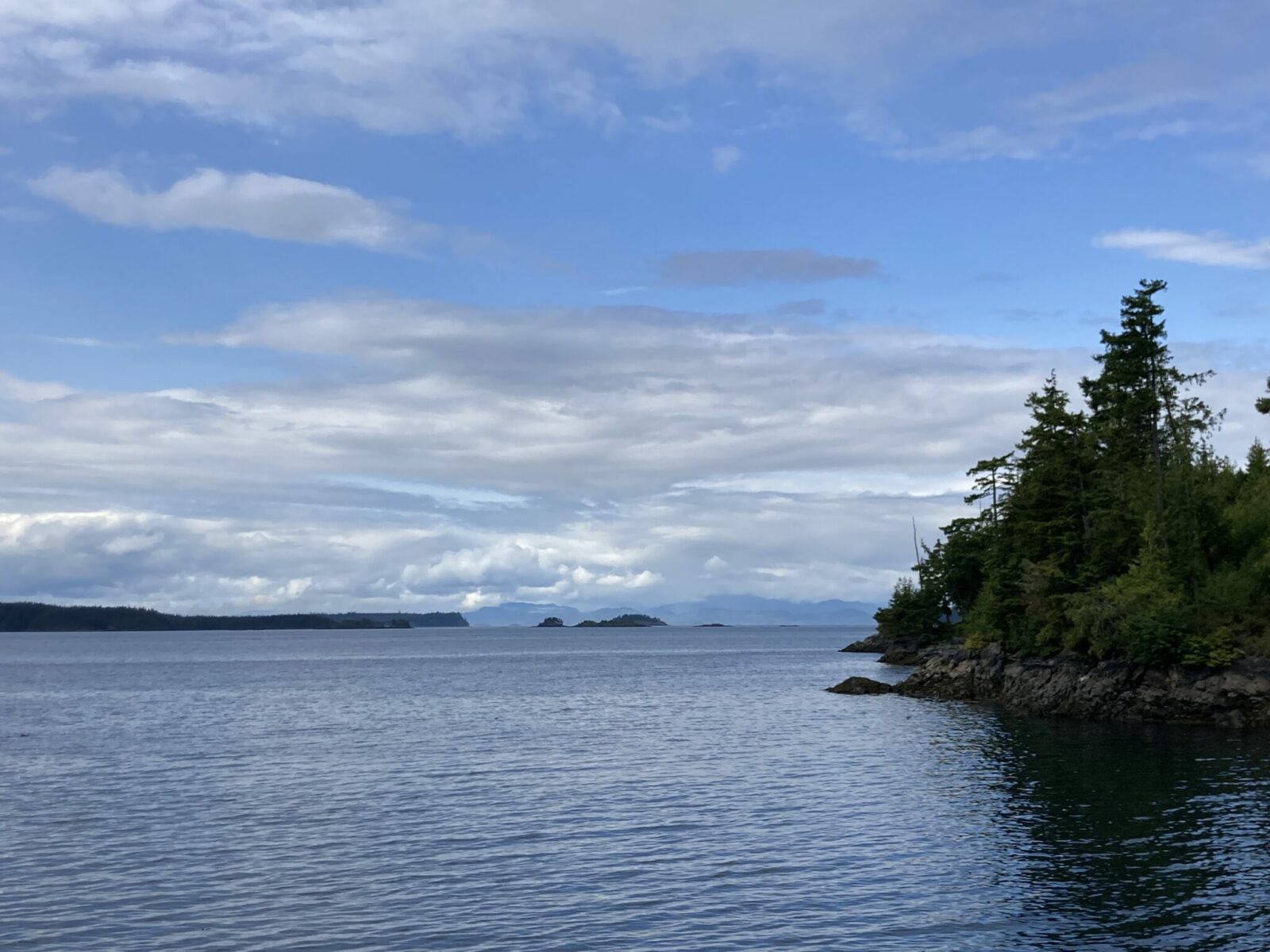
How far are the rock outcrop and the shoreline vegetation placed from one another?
10 centimetres

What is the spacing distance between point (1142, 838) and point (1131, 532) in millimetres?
47534

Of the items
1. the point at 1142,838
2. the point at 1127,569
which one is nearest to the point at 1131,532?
the point at 1127,569

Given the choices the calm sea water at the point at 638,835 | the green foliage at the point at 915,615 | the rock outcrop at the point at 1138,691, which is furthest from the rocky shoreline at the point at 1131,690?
the green foliage at the point at 915,615

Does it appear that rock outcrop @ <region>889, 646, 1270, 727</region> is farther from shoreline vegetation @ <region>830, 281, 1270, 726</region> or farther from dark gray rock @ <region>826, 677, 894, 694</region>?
dark gray rock @ <region>826, 677, 894, 694</region>

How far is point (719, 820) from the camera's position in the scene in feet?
129

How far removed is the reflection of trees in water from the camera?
2639 cm

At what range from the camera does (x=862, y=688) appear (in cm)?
9881

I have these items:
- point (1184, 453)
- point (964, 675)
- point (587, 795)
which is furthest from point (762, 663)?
point (587, 795)

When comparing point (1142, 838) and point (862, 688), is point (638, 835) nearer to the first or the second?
point (1142, 838)

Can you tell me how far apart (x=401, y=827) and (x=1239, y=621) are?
55494 mm

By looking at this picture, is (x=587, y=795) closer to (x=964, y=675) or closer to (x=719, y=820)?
(x=719, y=820)

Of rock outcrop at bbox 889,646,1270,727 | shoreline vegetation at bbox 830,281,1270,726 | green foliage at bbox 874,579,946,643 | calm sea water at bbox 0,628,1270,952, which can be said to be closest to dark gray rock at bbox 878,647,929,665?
green foliage at bbox 874,579,946,643

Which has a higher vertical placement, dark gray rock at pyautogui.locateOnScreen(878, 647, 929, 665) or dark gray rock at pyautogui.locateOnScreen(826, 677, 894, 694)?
dark gray rock at pyautogui.locateOnScreen(826, 677, 894, 694)

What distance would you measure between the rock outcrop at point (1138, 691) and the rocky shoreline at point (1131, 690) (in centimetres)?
5
